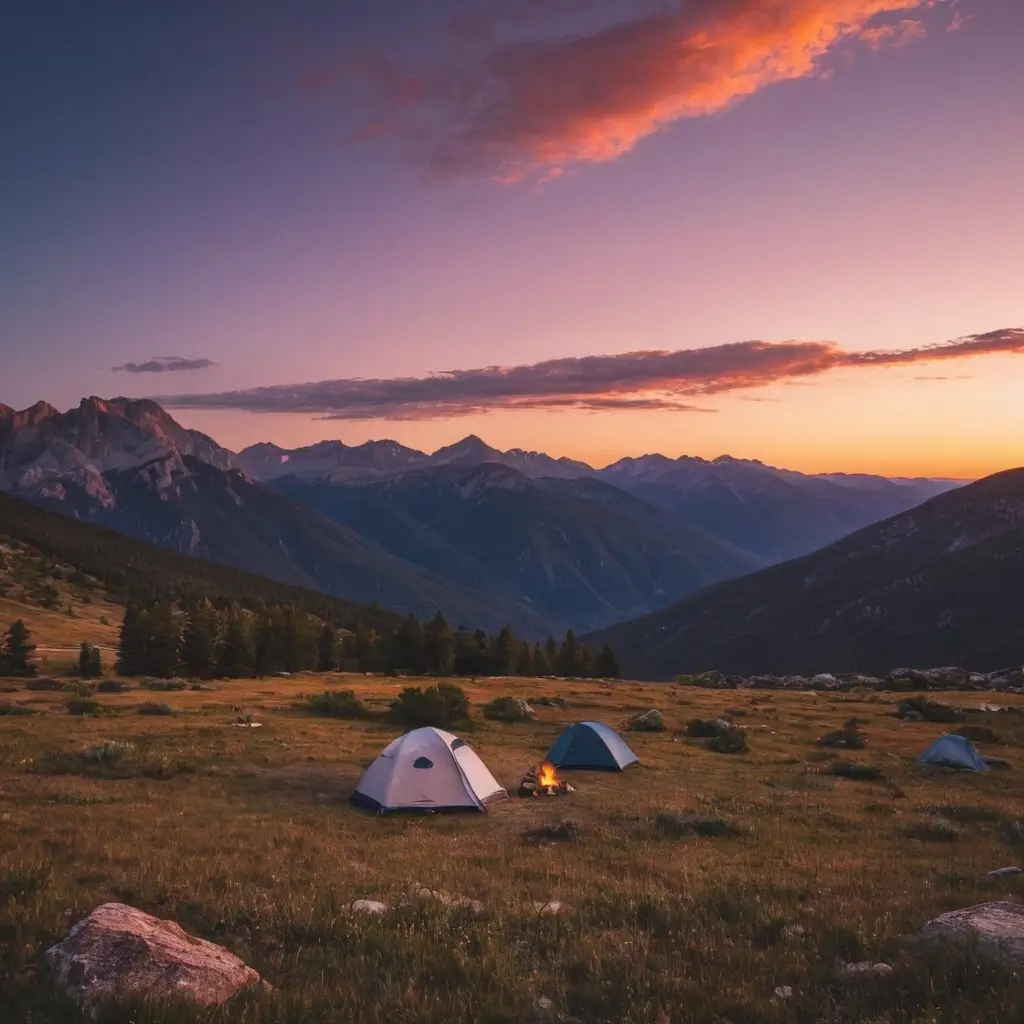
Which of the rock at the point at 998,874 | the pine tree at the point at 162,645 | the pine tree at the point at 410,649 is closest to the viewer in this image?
the rock at the point at 998,874

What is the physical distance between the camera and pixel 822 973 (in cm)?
791

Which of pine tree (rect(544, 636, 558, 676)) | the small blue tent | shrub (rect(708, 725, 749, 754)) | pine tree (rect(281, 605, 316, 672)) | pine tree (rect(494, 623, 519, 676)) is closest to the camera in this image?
the small blue tent

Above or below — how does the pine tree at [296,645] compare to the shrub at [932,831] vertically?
below

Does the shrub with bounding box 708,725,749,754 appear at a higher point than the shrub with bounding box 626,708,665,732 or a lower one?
higher

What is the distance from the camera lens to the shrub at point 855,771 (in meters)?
30.3

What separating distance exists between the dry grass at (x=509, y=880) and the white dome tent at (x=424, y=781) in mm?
864

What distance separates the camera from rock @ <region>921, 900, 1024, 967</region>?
793 cm

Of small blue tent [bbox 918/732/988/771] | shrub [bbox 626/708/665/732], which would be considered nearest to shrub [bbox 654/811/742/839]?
small blue tent [bbox 918/732/988/771]

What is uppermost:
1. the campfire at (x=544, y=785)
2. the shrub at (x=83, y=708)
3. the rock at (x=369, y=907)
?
the rock at (x=369, y=907)

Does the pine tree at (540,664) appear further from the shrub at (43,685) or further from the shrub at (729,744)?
the shrub at (729,744)

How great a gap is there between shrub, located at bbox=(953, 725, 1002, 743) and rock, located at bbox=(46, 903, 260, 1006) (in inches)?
1765

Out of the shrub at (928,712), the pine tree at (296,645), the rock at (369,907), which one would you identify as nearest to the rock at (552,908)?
the rock at (369,907)

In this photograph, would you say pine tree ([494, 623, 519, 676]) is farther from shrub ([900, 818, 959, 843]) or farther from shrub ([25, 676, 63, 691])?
shrub ([900, 818, 959, 843])

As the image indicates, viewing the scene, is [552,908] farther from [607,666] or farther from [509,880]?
[607,666]
